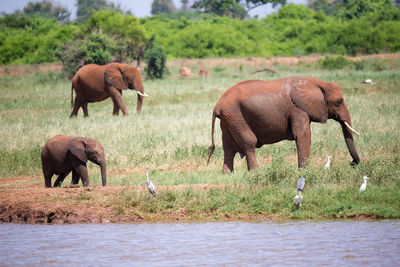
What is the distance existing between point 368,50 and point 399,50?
6.83 ft

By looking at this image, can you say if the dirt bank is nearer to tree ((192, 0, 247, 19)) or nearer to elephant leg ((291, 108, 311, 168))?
elephant leg ((291, 108, 311, 168))

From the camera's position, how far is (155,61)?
3447cm

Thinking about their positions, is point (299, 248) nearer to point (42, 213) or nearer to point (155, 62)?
point (42, 213)

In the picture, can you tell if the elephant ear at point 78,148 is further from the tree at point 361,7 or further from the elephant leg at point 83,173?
the tree at point 361,7

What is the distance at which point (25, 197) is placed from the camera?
34.2 ft

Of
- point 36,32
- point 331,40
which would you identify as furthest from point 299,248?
point 36,32

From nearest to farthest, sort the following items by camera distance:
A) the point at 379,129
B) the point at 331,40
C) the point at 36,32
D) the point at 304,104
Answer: the point at 304,104 < the point at 379,129 < the point at 331,40 < the point at 36,32

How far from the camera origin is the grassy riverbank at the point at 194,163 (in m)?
9.71

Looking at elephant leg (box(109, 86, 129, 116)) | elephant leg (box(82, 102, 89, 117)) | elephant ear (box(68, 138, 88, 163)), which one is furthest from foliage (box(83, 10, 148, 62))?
elephant ear (box(68, 138, 88, 163))

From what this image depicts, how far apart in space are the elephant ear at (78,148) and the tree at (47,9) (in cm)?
7958

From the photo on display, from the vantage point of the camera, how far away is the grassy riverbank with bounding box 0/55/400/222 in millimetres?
9711

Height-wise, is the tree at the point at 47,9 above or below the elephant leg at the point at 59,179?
above

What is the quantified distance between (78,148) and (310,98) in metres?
4.11

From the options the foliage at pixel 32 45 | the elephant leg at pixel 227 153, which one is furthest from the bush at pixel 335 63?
the elephant leg at pixel 227 153
